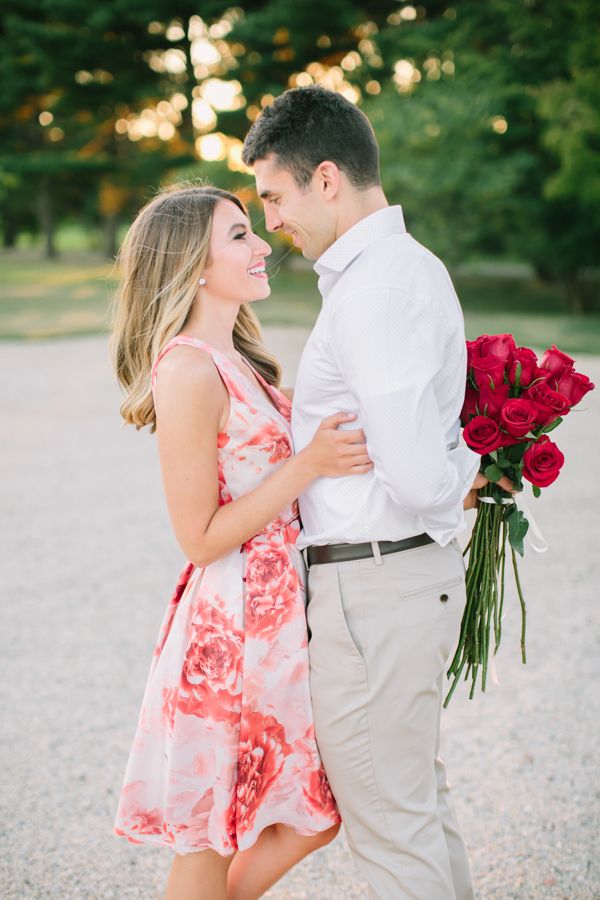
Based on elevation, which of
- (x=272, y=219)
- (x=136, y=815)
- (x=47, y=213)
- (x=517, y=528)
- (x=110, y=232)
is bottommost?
(x=110, y=232)

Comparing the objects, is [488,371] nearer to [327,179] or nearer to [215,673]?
[327,179]

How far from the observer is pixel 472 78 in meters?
22.7

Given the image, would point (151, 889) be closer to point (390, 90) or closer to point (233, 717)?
point (233, 717)

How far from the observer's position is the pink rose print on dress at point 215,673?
7.18 feet

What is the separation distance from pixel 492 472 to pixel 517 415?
0.57 ft

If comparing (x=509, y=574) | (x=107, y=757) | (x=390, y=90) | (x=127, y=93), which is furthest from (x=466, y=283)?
(x=107, y=757)

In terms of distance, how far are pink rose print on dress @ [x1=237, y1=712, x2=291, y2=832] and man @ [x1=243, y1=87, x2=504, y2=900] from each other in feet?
0.41

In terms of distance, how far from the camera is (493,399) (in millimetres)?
2209

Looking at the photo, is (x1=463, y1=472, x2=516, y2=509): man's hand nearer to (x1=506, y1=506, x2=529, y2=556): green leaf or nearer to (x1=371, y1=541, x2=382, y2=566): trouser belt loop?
(x1=506, y1=506, x2=529, y2=556): green leaf

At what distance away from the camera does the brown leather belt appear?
2.05 m

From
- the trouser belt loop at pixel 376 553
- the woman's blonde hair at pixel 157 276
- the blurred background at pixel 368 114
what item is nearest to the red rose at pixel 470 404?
the trouser belt loop at pixel 376 553

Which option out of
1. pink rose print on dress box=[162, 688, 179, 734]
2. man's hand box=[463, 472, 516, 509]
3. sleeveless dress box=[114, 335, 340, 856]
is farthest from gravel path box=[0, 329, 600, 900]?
man's hand box=[463, 472, 516, 509]

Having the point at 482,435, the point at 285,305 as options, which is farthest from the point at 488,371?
the point at 285,305

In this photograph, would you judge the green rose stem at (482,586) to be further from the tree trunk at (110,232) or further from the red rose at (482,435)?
the tree trunk at (110,232)
